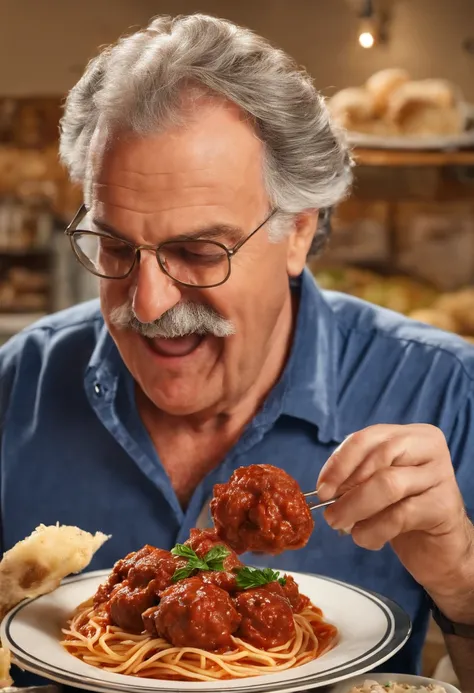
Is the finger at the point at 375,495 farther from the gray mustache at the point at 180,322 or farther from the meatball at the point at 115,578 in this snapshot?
the gray mustache at the point at 180,322

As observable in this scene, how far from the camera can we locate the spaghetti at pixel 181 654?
152cm

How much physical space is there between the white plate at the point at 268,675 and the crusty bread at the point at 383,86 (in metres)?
2.86

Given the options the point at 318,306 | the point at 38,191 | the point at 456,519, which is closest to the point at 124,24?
the point at 38,191

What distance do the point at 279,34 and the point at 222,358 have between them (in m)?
3.94

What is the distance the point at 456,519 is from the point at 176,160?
0.89 m

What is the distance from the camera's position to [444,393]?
2.47 metres

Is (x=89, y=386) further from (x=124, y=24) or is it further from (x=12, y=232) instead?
(x=12, y=232)

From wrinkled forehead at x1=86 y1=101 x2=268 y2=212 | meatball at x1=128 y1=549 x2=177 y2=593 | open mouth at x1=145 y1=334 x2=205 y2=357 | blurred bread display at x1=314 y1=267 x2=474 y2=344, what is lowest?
blurred bread display at x1=314 y1=267 x2=474 y2=344

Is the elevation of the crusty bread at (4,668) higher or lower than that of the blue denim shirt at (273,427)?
higher

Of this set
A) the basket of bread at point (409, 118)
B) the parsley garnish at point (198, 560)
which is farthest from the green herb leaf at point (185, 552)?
the basket of bread at point (409, 118)

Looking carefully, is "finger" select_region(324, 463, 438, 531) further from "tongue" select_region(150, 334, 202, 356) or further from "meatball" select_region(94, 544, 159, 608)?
"tongue" select_region(150, 334, 202, 356)

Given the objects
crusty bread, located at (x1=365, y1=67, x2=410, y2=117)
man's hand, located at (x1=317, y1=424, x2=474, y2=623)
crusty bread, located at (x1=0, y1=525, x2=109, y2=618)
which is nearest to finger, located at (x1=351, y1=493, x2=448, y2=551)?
man's hand, located at (x1=317, y1=424, x2=474, y2=623)

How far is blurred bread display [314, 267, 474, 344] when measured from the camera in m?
4.36

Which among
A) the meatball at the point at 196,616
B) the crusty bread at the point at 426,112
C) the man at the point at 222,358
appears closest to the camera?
the meatball at the point at 196,616
